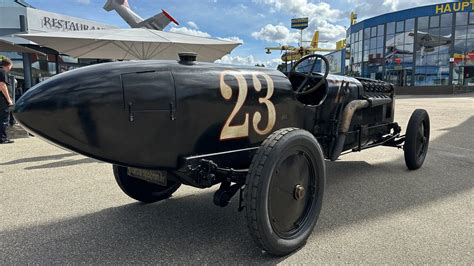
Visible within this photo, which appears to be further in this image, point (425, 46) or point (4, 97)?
point (425, 46)

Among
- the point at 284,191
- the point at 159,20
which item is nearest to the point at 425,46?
the point at 159,20

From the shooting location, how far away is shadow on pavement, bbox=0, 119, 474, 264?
94.0 inches

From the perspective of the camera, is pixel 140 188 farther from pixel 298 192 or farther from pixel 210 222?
pixel 298 192

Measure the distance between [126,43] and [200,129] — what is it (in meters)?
5.61

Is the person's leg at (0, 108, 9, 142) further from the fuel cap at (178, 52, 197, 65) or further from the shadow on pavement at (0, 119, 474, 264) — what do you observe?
the fuel cap at (178, 52, 197, 65)

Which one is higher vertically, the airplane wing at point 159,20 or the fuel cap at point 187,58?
the airplane wing at point 159,20

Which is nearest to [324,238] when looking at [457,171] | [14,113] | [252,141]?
[252,141]

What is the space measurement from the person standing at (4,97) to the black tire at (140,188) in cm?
506

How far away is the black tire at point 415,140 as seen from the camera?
4.61 m

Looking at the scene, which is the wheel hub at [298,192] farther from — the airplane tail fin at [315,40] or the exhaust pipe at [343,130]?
the airplane tail fin at [315,40]

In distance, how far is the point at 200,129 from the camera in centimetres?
233

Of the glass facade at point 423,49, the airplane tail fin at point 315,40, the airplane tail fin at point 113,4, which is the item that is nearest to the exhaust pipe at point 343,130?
the airplane tail fin at point 113,4

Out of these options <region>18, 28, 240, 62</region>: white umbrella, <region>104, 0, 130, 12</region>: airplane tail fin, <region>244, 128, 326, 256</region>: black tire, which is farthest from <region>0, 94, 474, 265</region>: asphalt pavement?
<region>104, 0, 130, 12</region>: airplane tail fin

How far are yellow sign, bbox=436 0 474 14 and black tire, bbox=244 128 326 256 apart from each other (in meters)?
42.6
